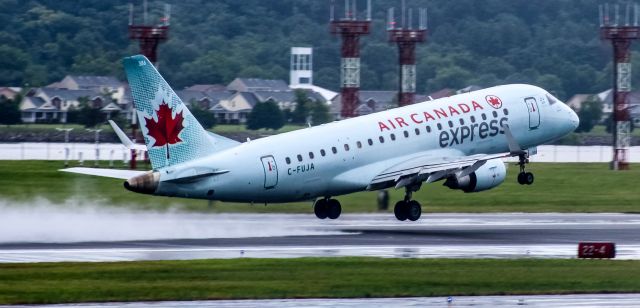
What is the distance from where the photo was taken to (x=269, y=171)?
5762 centimetres

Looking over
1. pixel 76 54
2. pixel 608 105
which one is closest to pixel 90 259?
pixel 608 105

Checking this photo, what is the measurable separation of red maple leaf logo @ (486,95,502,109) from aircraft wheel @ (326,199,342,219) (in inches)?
351

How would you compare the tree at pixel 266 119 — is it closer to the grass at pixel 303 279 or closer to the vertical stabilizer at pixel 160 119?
the vertical stabilizer at pixel 160 119

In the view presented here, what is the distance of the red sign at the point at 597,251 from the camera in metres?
48.9

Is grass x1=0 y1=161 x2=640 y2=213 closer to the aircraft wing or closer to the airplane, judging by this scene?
the aircraft wing

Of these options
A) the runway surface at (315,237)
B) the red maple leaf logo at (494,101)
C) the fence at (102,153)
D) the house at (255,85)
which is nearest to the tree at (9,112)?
the fence at (102,153)

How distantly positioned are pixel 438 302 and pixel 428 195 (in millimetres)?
43671

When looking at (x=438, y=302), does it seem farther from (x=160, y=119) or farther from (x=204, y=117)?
(x=204, y=117)

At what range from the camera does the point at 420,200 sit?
7800 cm

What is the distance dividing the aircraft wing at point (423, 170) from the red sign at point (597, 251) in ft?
39.4

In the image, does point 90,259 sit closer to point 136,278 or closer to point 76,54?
point 136,278

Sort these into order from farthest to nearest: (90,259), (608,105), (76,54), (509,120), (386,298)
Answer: (76,54), (608,105), (509,120), (90,259), (386,298)

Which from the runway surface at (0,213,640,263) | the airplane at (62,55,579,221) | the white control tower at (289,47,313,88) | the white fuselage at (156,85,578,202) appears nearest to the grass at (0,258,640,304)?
the runway surface at (0,213,640,263)

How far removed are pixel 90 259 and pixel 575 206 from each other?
37770 millimetres
